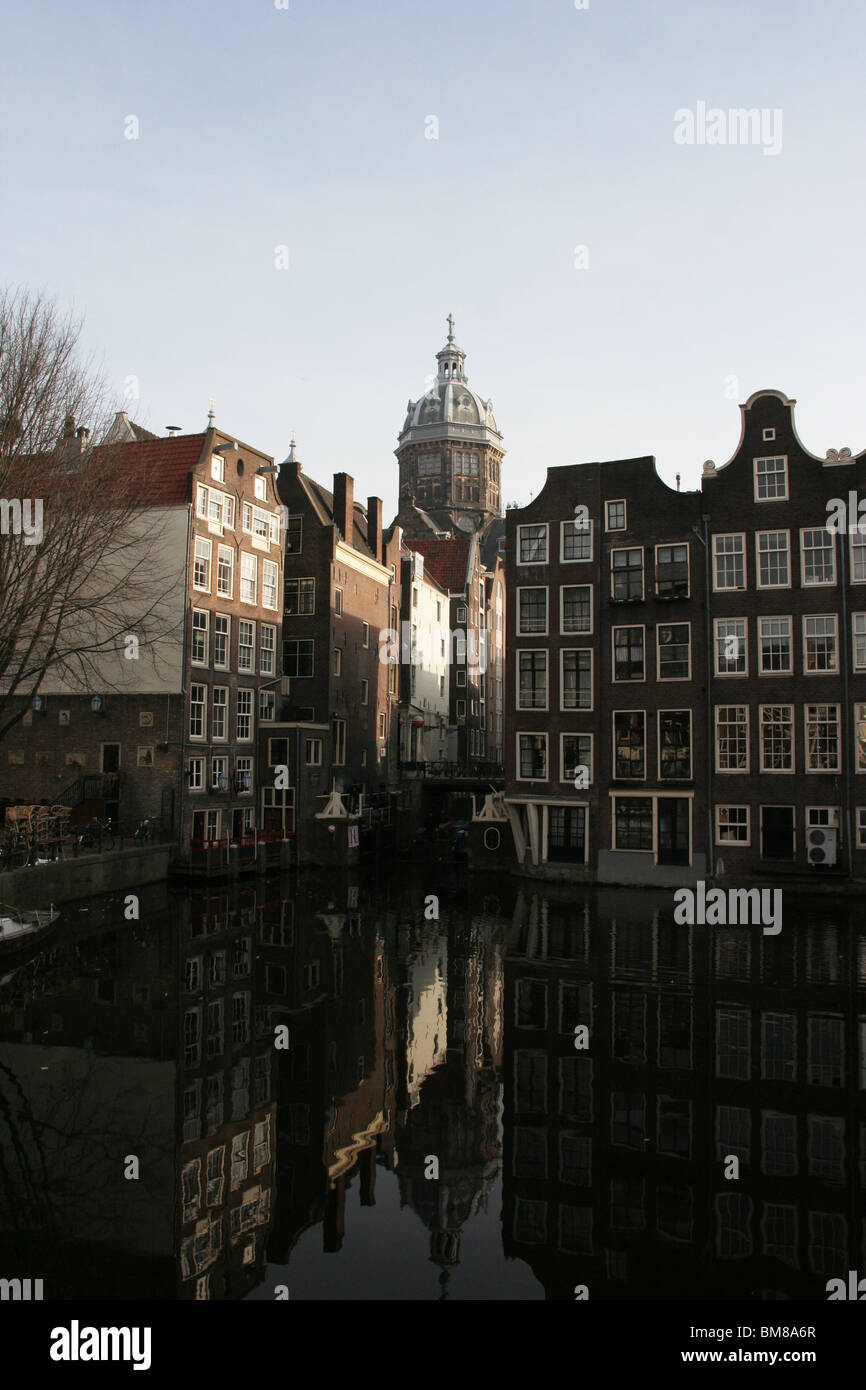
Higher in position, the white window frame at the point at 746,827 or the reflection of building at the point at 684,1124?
the white window frame at the point at 746,827

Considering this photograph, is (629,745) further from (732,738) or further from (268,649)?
(268,649)

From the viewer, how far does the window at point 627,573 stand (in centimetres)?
4253

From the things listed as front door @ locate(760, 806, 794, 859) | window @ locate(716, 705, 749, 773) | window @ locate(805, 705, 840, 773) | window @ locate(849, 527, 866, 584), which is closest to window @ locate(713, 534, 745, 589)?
window @ locate(849, 527, 866, 584)

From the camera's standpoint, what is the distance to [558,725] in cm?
4397

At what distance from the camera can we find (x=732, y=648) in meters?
40.8

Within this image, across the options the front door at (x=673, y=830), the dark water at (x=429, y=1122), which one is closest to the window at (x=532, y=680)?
the front door at (x=673, y=830)

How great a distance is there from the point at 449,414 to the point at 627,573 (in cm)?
7990

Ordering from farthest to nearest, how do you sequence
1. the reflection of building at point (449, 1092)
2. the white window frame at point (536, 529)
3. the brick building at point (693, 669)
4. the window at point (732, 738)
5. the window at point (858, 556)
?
1. the white window frame at point (536, 529)
2. the window at point (732, 738)
3. the brick building at point (693, 669)
4. the window at point (858, 556)
5. the reflection of building at point (449, 1092)

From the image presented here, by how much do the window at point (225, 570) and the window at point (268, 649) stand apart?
3.69 metres

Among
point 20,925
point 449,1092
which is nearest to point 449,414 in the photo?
point 20,925

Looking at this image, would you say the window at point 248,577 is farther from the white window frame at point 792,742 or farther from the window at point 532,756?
the white window frame at point 792,742

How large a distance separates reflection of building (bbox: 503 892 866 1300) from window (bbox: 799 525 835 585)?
1893 centimetres
